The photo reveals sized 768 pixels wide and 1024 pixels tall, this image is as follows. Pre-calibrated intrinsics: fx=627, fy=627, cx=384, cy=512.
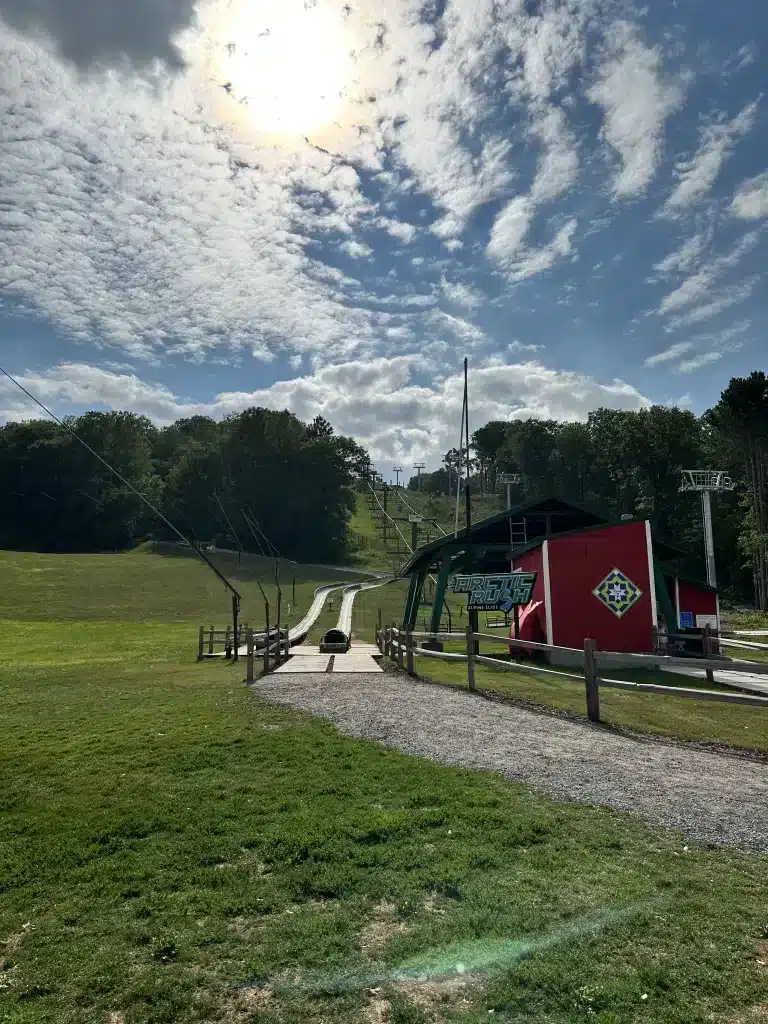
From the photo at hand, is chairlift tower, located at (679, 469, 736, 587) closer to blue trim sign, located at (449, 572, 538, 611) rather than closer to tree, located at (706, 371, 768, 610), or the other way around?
tree, located at (706, 371, 768, 610)

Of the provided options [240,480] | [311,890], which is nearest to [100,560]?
[240,480]

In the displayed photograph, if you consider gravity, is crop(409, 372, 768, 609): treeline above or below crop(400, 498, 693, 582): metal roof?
above

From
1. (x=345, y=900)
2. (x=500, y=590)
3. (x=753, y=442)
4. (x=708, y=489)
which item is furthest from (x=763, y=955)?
(x=753, y=442)

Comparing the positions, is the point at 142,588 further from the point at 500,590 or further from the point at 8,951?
the point at 8,951

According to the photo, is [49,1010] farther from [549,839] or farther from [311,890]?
[549,839]

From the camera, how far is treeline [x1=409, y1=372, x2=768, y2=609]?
5138 centimetres

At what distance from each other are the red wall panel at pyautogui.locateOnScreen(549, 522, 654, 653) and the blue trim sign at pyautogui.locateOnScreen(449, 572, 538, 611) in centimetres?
103

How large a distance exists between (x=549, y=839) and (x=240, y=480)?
265 feet

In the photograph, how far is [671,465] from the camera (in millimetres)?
78938

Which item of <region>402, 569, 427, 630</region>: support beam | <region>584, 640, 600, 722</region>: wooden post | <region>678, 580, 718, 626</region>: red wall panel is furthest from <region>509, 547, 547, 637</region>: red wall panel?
<region>584, 640, 600, 722</region>: wooden post

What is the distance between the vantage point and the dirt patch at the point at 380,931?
3.71 meters

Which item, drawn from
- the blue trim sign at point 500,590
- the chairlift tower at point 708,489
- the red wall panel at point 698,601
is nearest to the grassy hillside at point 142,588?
the blue trim sign at point 500,590

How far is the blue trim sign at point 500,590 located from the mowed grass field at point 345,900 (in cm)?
1494

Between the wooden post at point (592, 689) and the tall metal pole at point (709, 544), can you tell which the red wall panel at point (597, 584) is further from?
the tall metal pole at point (709, 544)
